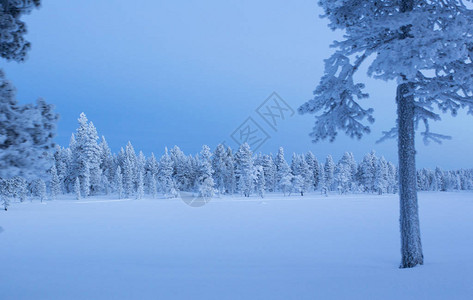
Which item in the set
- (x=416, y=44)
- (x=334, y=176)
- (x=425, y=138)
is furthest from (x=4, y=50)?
(x=334, y=176)

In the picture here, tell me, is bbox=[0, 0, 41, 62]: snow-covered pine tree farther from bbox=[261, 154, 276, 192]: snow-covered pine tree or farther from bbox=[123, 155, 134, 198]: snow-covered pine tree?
bbox=[261, 154, 276, 192]: snow-covered pine tree

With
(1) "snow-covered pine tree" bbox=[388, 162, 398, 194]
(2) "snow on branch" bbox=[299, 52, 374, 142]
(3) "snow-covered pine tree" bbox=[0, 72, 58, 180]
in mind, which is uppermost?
(2) "snow on branch" bbox=[299, 52, 374, 142]

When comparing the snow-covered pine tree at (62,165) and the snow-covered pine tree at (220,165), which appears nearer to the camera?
the snow-covered pine tree at (220,165)

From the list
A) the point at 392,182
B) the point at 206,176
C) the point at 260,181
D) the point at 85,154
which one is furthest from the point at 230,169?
the point at 392,182

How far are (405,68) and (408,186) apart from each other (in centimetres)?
353

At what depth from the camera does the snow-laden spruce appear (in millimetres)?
5848

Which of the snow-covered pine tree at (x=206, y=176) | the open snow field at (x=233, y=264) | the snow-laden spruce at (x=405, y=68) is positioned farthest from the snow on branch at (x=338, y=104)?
the snow-covered pine tree at (x=206, y=176)

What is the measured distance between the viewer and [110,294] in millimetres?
6551

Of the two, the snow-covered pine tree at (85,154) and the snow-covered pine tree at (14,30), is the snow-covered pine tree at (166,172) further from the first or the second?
the snow-covered pine tree at (14,30)

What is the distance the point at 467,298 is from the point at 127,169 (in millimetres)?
66102

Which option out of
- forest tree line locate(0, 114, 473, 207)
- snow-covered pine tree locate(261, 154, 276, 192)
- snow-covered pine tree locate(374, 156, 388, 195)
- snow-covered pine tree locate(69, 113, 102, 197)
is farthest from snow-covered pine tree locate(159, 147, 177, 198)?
snow-covered pine tree locate(374, 156, 388, 195)

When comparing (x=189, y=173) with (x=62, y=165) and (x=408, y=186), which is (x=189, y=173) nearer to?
(x=62, y=165)

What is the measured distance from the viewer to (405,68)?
19.3 ft

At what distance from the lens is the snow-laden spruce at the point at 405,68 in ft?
19.2
